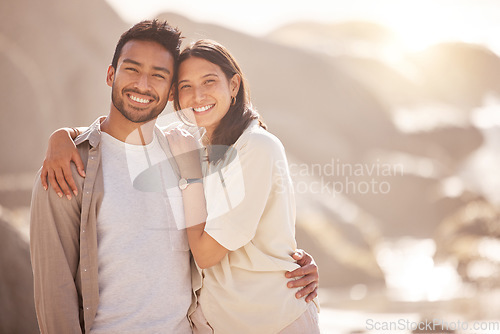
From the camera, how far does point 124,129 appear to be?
3768 mm

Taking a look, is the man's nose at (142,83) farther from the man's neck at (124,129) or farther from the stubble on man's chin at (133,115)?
the man's neck at (124,129)

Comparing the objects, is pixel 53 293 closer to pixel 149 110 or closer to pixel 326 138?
pixel 149 110

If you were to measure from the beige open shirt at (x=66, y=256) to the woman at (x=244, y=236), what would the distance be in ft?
1.80

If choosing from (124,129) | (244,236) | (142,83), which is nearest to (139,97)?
(142,83)

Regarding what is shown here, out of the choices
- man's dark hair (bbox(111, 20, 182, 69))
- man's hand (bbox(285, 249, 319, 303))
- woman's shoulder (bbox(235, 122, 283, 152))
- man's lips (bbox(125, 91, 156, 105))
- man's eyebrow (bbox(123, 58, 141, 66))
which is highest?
man's dark hair (bbox(111, 20, 182, 69))

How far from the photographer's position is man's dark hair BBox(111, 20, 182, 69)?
152 inches

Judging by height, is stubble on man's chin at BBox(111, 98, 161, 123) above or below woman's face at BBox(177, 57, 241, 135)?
below

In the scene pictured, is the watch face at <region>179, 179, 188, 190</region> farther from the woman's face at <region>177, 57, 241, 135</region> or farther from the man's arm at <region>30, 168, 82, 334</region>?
the man's arm at <region>30, 168, 82, 334</region>

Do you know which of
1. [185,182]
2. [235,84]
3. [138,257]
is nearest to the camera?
[138,257]

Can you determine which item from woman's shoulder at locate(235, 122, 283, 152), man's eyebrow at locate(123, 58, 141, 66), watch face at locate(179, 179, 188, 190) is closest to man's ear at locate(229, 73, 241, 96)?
woman's shoulder at locate(235, 122, 283, 152)

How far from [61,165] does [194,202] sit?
2.71ft

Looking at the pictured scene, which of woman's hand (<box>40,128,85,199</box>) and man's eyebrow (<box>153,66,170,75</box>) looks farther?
man's eyebrow (<box>153,66,170,75</box>)

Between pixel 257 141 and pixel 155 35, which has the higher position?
pixel 155 35

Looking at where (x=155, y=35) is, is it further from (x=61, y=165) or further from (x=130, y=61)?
(x=61, y=165)
